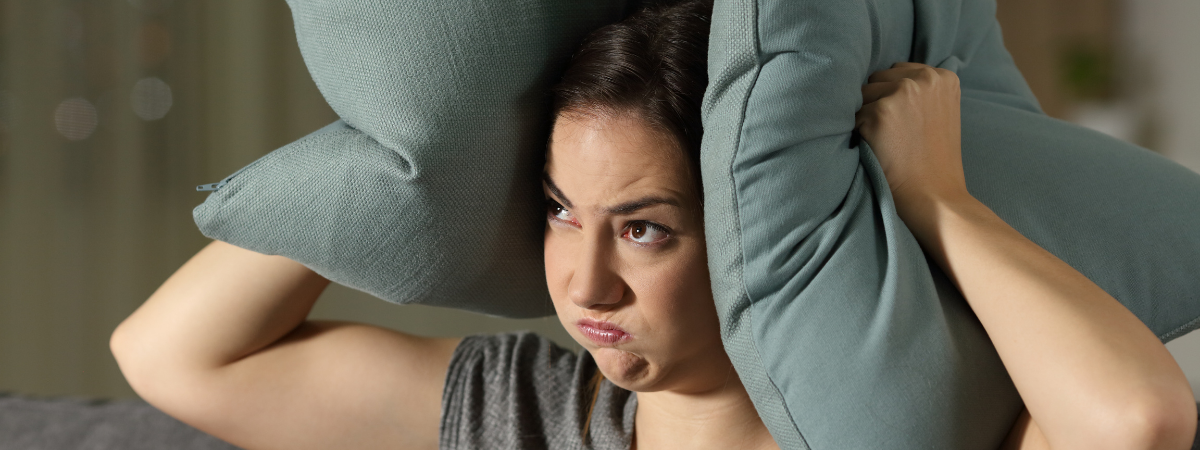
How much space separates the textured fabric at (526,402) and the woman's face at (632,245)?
255 mm

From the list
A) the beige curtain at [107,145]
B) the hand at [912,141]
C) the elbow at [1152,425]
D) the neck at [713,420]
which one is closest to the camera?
the elbow at [1152,425]

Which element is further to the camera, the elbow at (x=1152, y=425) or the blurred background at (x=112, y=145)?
the blurred background at (x=112, y=145)

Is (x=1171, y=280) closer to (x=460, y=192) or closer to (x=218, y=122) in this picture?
(x=460, y=192)

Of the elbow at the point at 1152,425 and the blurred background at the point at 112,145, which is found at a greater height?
the elbow at the point at 1152,425

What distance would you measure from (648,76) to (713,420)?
40 cm

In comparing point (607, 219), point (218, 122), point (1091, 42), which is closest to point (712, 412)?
point (607, 219)

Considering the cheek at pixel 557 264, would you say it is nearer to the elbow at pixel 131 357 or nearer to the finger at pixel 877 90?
the finger at pixel 877 90

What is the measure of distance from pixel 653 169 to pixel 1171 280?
0.44m

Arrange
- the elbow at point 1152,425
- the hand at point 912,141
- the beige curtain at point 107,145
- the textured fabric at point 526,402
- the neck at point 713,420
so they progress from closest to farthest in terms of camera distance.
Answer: the elbow at point 1152,425 < the hand at point 912,141 < the neck at point 713,420 < the textured fabric at point 526,402 < the beige curtain at point 107,145

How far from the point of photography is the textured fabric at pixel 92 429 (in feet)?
3.26

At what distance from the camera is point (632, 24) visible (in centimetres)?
73

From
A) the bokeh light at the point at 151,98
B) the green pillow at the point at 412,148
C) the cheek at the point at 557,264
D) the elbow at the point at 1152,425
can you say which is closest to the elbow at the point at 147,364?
the green pillow at the point at 412,148

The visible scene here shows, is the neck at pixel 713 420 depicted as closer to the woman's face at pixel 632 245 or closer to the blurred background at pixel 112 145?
the woman's face at pixel 632 245

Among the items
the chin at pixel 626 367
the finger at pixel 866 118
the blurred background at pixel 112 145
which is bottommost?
the blurred background at pixel 112 145
